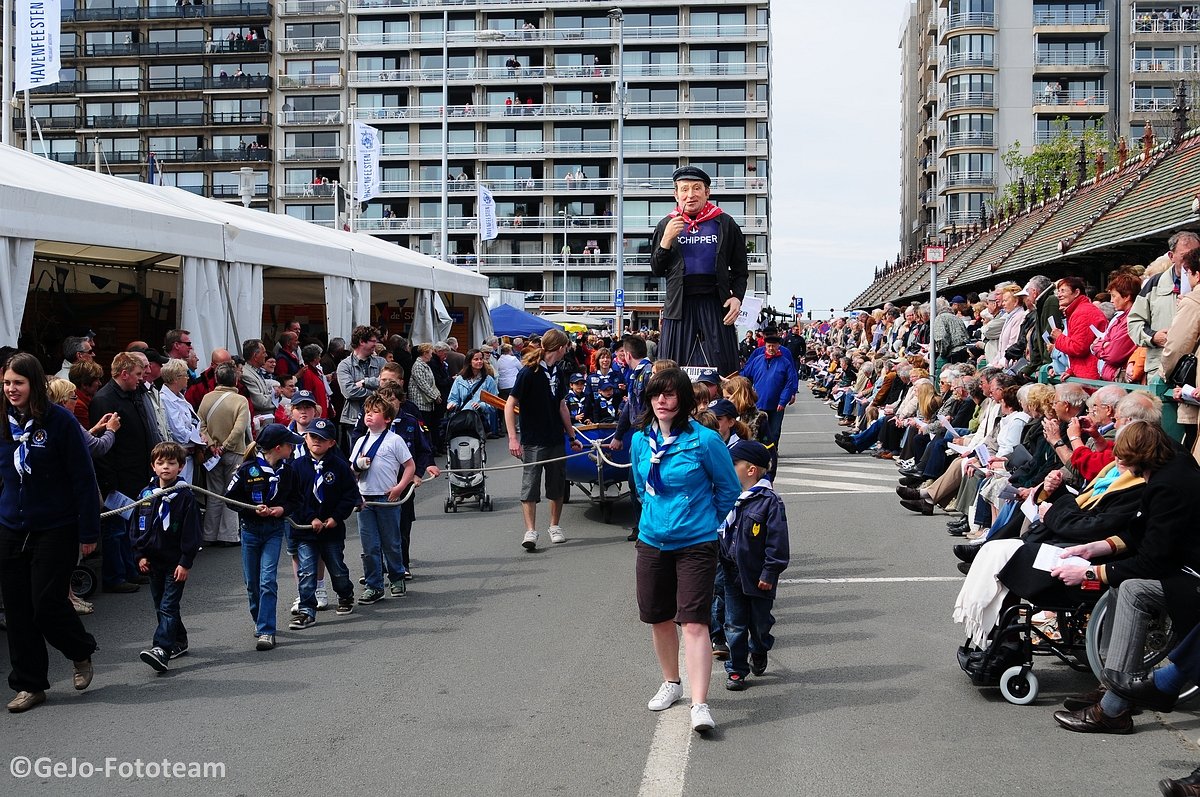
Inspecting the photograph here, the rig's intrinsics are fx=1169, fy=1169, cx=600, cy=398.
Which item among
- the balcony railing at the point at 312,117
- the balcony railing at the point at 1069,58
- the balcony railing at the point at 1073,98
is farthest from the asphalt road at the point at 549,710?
the balcony railing at the point at 312,117

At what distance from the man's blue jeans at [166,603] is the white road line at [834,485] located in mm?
9254

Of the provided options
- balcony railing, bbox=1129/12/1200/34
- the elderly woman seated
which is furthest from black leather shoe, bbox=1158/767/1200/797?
balcony railing, bbox=1129/12/1200/34

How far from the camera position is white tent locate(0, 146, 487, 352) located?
10.6m

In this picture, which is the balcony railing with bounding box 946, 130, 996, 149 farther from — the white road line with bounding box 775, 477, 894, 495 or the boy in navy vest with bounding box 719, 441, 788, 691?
the boy in navy vest with bounding box 719, 441, 788, 691

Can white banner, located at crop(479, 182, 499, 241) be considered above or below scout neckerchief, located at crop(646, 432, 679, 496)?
above

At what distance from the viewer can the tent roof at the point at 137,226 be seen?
1094 centimetres

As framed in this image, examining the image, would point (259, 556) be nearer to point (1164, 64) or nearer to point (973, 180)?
point (973, 180)

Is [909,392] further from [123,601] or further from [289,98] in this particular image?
[289,98]

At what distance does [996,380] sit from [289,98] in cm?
8317

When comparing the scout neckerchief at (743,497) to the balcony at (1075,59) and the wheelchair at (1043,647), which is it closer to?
the wheelchair at (1043,647)

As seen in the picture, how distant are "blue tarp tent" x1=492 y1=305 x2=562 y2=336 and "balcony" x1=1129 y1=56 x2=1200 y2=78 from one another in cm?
6102

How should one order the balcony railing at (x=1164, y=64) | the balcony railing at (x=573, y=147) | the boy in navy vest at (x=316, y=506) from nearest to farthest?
the boy in navy vest at (x=316, y=506)
the balcony railing at (x=1164, y=64)
the balcony railing at (x=573, y=147)

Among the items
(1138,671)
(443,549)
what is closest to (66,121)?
(443,549)

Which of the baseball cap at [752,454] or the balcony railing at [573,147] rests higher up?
the balcony railing at [573,147]
